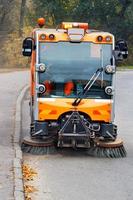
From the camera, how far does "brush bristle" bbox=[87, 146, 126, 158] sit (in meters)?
12.5

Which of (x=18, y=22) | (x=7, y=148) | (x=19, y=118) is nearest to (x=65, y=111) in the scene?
(x=7, y=148)

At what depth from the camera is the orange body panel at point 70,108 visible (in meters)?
12.4

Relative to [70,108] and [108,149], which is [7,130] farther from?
[108,149]

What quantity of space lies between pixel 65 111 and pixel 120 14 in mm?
44004

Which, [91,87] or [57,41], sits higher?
[57,41]

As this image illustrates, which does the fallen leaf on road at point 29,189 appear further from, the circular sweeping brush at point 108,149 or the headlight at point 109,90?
the headlight at point 109,90

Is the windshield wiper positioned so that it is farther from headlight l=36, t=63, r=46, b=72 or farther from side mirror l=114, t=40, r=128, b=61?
headlight l=36, t=63, r=46, b=72

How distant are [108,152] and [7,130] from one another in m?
3.80

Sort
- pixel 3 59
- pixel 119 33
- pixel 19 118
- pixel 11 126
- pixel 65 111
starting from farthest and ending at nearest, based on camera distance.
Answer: pixel 119 33, pixel 3 59, pixel 19 118, pixel 11 126, pixel 65 111

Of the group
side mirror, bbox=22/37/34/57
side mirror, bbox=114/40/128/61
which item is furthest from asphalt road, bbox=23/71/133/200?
side mirror, bbox=22/37/34/57

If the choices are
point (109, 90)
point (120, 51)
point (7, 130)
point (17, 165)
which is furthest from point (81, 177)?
point (7, 130)

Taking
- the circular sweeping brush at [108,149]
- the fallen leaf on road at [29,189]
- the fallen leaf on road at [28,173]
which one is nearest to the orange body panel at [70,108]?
the circular sweeping brush at [108,149]

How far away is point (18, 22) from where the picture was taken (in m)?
58.7

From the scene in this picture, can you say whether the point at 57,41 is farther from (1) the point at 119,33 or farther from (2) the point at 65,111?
(1) the point at 119,33
